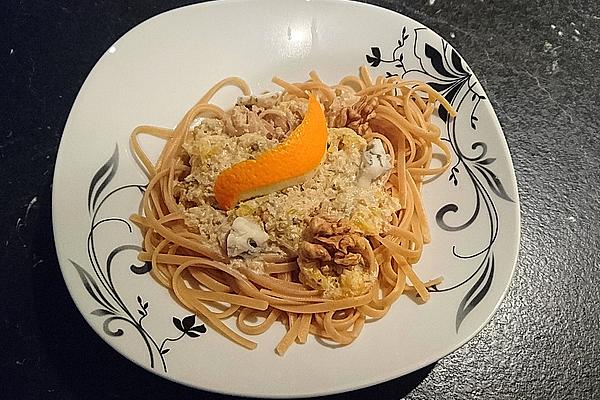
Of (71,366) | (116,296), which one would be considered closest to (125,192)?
(116,296)

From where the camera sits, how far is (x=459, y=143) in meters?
2.03

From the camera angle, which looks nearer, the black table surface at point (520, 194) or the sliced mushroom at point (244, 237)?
the sliced mushroom at point (244, 237)

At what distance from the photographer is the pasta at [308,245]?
1.79 metres

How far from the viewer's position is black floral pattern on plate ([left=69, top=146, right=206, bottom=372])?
5.52ft

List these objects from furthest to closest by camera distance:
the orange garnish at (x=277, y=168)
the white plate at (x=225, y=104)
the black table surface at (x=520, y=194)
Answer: the black table surface at (x=520, y=194), the orange garnish at (x=277, y=168), the white plate at (x=225, y=104)

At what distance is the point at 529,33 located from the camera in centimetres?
262

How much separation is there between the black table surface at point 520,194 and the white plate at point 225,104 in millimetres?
288

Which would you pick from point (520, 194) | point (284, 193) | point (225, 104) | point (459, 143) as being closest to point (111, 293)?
point (284, 193)

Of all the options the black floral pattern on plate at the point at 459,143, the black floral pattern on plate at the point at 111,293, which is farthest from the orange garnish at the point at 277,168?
the black floral pattern on plate at the point at 459,143

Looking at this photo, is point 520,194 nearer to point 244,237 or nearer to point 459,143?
point 459,143

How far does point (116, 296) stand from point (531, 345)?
4.06 feet

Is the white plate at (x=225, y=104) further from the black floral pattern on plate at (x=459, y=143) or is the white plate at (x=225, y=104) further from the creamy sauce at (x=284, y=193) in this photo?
the creamy sauce at (x=284, y=193)

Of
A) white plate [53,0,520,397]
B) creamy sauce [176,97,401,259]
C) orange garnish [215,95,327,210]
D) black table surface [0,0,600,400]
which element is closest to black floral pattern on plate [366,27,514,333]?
white plate [53,0,520,397]

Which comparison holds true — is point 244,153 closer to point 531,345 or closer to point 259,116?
point 259,116
